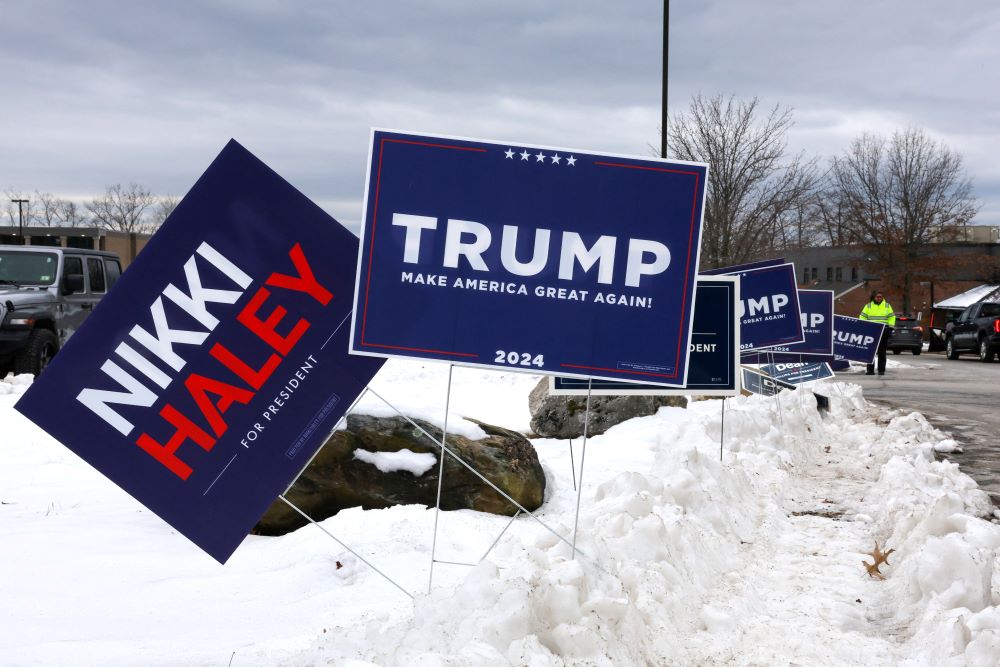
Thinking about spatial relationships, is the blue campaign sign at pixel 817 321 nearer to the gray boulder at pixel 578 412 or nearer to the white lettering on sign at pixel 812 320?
the white lettering on sign at pixel 812 320

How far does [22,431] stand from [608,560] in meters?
6.41

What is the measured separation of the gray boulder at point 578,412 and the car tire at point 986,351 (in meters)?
21.0

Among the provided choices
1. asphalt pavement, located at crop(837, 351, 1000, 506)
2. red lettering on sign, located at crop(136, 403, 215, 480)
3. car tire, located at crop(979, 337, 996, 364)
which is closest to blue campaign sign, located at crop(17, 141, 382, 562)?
red lettering on sign, located at crop(136, 403, 215, 480)

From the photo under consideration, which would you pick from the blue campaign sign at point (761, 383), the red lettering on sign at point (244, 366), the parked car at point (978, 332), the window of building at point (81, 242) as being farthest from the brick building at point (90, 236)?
the red lettering on sign at point (244, 366)

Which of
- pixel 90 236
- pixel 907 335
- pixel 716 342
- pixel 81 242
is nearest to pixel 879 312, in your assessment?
pixel 907 335

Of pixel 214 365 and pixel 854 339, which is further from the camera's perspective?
pixel 854 339

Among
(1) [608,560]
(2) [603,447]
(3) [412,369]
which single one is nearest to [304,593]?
(1) [608,560]

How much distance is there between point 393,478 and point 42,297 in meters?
9.64

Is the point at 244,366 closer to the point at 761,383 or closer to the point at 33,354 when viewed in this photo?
the point at 761,383

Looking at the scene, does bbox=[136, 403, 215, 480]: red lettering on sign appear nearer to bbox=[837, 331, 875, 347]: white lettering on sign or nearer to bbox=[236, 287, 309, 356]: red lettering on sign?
bbox=[236, 287, 309, 356]: red lettering on sign

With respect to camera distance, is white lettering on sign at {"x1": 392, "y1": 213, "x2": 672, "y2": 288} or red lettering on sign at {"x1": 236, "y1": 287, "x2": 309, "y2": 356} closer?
red lettering on sign at {"x1": 236, "y1": 287, "x2": 309, "y2": 356}

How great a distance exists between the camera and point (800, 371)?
40.1 feet

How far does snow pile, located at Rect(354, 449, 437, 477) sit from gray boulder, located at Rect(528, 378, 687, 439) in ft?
12.9

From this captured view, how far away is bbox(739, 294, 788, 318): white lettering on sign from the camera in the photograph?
9695 mm
